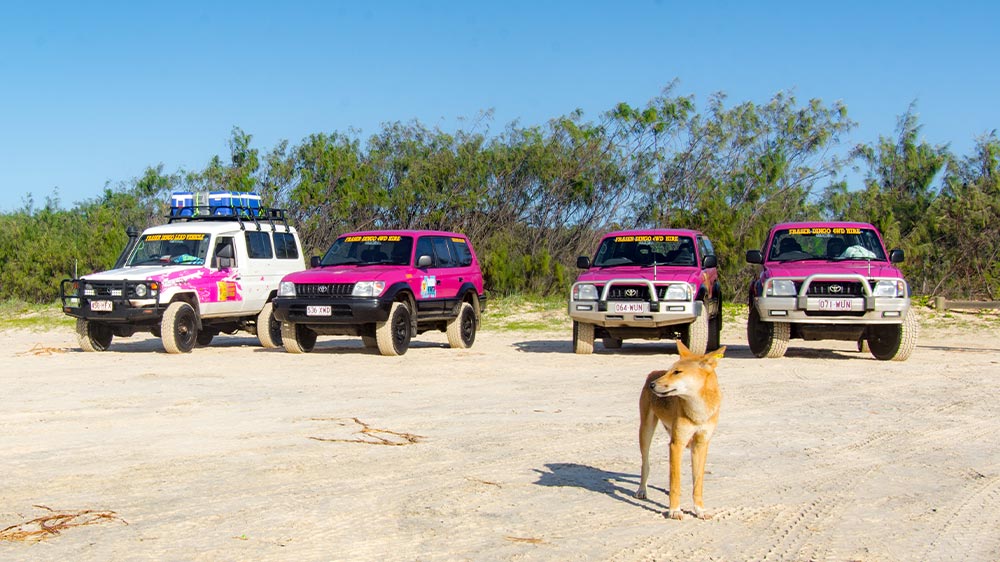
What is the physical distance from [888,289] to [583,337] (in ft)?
13.6

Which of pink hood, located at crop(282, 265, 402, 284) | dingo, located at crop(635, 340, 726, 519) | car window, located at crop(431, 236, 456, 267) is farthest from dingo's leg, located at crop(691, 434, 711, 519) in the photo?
car window, located at crop(431, 236, 456, 267)

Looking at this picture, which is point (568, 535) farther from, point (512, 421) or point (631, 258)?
point (631, 258)

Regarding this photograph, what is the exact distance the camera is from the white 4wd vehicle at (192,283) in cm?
1546

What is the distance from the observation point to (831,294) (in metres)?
13.9

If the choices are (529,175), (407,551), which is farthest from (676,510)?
(529,175)

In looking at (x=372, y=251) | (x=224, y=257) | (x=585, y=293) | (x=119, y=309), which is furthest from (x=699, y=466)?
(x=224, y=257)

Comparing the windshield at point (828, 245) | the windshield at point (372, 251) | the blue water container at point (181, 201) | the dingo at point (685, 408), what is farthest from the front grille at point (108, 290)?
the dingo at point (685, 408)

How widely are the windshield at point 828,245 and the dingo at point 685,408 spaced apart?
995 centimetres

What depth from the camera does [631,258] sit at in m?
15.9

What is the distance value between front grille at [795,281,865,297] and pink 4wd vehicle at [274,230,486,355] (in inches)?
204

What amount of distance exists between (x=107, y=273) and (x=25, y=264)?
13591 mm

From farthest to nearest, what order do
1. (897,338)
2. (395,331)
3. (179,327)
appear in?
(179,327), (395,331), (897,338)

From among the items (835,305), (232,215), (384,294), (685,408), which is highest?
(232,215)

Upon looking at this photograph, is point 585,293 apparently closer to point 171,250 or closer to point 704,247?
point 704,247
